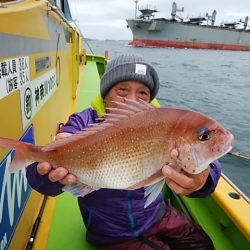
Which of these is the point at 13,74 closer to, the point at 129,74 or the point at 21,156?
the point at 21,156

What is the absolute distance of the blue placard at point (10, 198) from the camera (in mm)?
1456

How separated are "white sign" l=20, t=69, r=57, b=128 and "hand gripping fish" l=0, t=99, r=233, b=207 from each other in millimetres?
578

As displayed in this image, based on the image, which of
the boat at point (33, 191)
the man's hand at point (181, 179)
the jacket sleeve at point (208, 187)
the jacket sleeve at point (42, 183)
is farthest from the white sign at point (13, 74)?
the jacket sleeve at point (208, 187)

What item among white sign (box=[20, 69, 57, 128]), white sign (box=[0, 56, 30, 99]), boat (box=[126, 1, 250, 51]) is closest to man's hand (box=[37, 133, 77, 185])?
white sign (box=[0, 56, 30, 99])

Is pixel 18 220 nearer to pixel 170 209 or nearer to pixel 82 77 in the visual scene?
pixel 170 209

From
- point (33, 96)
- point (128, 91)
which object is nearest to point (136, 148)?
point (128, 91)

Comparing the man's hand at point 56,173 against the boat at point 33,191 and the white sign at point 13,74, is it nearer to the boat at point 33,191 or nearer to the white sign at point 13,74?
the boat at point 33,191

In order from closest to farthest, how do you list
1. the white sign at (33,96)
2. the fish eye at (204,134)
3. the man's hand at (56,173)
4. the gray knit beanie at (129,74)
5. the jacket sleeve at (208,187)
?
the fish eye at (204,134) → the man's hand at (56,173) → the jacket sleeve at (208,187) → the white sign at (33,96) → the gray knit beanie at (129,74)

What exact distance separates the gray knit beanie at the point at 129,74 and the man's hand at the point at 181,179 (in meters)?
0.75

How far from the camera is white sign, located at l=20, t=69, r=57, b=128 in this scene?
1.84 m

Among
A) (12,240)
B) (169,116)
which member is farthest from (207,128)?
(12,240)

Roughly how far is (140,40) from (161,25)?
5.67 m

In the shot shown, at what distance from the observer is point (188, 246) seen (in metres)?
2.08

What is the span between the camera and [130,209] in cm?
188
